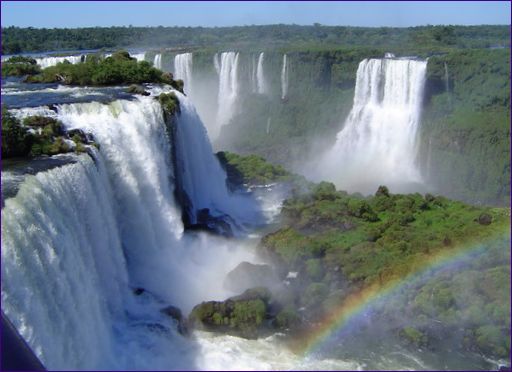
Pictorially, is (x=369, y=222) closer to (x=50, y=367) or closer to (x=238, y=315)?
(x=238, y=315)

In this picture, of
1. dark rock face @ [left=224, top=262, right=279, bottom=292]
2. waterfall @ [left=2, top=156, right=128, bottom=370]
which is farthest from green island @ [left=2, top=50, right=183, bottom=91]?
dark rock face @ [left=224, top=262, right=279, bottom=292]

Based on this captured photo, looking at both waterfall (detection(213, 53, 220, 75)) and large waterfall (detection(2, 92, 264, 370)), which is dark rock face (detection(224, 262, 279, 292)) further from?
waterfall (detection(213, 53, 220, 75))

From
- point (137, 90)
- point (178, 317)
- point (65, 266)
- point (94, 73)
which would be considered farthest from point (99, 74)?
point (65, 266)

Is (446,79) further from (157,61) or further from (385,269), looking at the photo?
(157,61)

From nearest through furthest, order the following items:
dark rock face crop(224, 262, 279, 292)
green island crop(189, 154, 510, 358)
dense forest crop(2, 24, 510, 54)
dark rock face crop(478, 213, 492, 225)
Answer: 1. green island crop(189, 154, 510, 358)
2. dark rock face crop(224, 262, 279, 292)
3. dark rock face crop(478, 213, 492, 225)
4. dense forest crop(2, 24, 510, 54)

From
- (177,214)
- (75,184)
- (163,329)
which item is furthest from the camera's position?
(177,214)

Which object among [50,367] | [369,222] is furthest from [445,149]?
[50,367]
